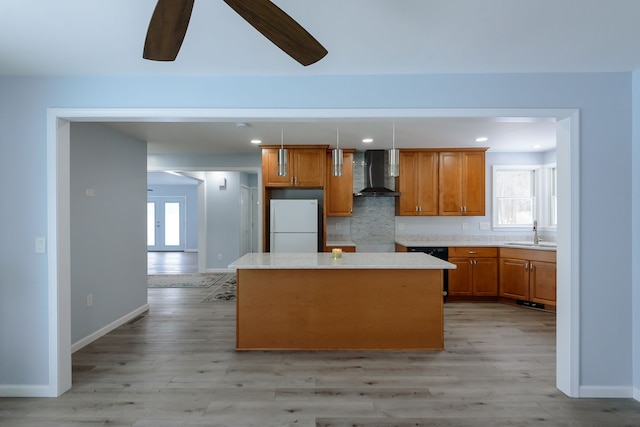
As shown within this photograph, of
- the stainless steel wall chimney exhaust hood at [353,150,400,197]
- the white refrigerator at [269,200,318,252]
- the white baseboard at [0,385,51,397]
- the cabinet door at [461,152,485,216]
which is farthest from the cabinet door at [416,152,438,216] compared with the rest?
the white baseboard at [0,385,51,397]

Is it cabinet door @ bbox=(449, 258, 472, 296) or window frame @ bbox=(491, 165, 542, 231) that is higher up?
window frame @ bbox=(491, 165, 542, 231)

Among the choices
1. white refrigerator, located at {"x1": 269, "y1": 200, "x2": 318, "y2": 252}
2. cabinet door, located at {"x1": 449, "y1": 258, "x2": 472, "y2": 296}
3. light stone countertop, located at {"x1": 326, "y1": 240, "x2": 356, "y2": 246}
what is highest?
white refrigerator, located at {"x1": 269, "y1": 200, "x2": 318, "y2": 252}

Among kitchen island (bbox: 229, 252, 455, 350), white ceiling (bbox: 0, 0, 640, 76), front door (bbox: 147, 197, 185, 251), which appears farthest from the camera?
front door (bbox: 147, 197, 185, 251)

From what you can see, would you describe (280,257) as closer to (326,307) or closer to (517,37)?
(326,307)

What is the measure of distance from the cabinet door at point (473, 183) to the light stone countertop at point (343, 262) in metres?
2.01

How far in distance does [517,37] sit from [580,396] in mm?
2471

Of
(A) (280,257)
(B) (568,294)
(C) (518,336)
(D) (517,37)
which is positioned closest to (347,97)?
(D) (517,37)

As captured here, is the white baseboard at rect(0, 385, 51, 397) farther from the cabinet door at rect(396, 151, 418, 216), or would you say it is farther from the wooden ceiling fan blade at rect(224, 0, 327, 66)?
the cabinet door at rect(396, 151, 418, 216)

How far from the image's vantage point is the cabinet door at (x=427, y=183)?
205 inches

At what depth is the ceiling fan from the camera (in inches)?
49.9

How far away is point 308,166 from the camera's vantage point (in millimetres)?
4973

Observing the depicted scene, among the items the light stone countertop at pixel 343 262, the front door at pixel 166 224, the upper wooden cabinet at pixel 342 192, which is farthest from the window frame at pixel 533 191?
the front door at pixel 166 224

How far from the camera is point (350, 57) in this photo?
2.19 metres

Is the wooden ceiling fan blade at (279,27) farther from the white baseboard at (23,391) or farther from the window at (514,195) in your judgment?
the window at (514,195)
